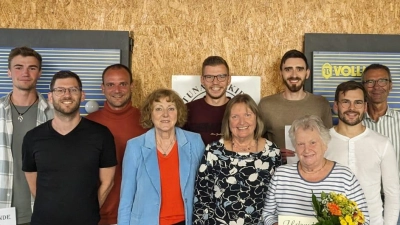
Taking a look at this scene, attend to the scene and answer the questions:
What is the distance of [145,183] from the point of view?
2.34 meters

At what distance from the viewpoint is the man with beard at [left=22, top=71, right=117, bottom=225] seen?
2.31 meters

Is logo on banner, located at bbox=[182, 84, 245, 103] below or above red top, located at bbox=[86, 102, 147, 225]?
above

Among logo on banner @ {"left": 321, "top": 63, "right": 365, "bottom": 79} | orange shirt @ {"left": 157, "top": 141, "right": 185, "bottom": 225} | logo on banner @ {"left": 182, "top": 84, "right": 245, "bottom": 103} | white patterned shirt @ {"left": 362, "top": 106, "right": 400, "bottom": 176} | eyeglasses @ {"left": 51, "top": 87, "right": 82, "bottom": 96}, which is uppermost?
logo on banner @ {"left": 321, "top": 63, "right": 365, "bottom": 79}

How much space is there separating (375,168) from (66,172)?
6.15 ft

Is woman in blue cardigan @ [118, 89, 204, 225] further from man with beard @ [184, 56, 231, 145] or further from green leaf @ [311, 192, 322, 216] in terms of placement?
green leaf @ [311, 192, 322, 216]

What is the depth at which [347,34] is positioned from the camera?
3523 millimetres

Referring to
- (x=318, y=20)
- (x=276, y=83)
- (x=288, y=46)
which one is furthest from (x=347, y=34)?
(x=276, y=83)

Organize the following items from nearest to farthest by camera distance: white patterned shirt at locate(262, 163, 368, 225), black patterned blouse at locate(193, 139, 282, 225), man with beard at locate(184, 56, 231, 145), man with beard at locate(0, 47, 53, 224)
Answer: white patterned shirt at locate(262, 163, 368, 225), black patterned blouse at locate(193, 139, 282, 225), man with beard at locate(0, 47, 53, 224), man with beard at locate(184, 56, 231, 145)

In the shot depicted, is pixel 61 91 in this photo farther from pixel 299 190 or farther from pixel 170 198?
pixel 299 190

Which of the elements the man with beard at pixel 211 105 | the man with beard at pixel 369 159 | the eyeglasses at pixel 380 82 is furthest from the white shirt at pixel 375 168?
the man with beard at pixel 211 105

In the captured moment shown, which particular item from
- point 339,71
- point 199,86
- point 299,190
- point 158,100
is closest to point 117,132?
point 158,100

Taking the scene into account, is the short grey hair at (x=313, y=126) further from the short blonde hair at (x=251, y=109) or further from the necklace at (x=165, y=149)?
the necklace at (x=165, y=149)

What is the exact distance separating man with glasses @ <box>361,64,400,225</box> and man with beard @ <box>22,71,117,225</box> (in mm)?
2001

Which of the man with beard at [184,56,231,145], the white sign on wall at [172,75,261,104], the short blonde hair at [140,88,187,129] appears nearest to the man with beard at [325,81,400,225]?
the man with beard at [184,56,231,145]
